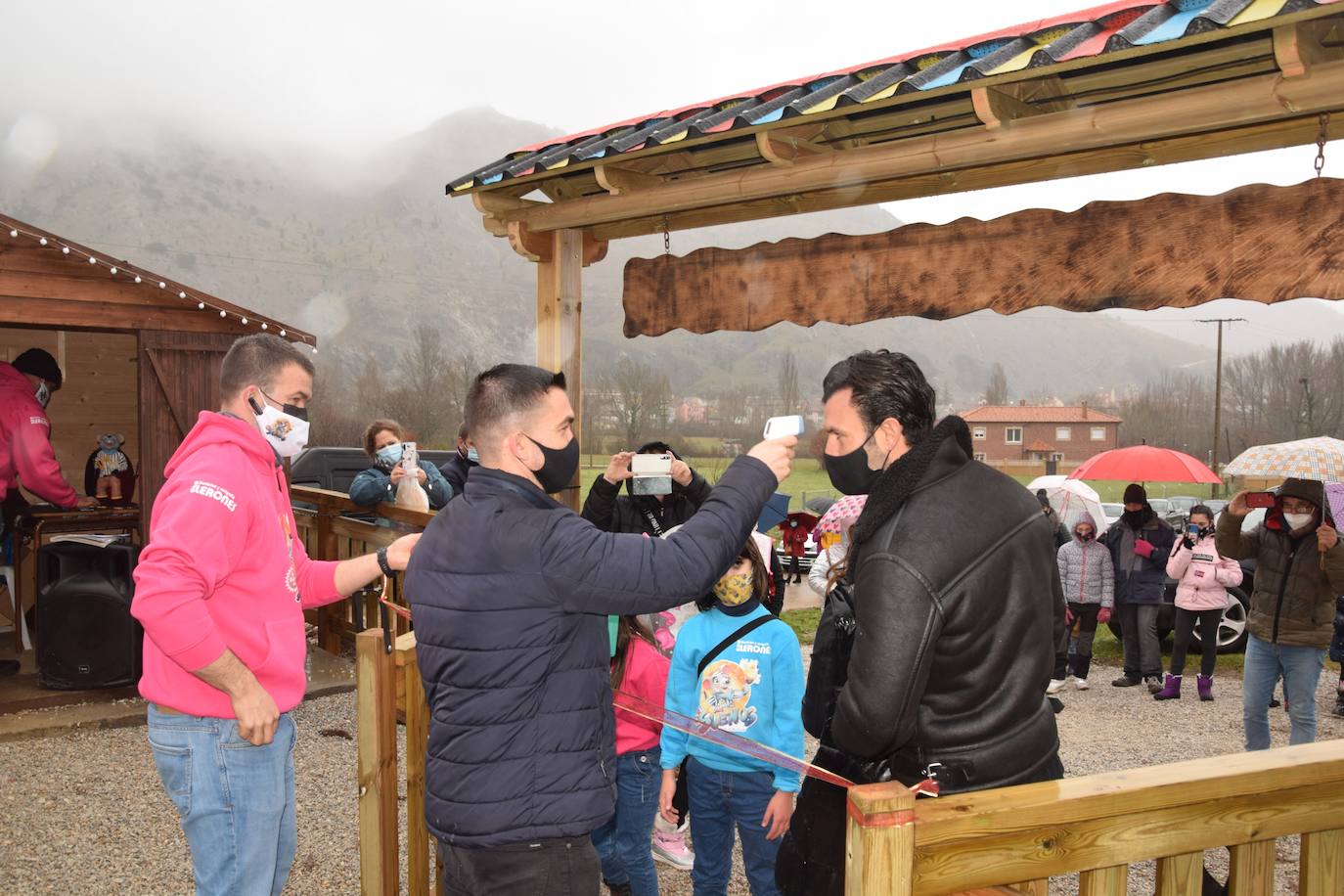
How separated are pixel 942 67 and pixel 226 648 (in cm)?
324

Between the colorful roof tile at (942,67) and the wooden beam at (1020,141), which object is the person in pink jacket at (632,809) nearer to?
the wooden beam at (1020,141)

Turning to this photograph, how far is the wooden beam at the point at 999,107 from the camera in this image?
3566mm

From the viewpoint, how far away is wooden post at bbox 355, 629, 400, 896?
3010mm

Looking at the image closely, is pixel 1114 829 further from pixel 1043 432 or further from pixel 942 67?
pixel 1043 432

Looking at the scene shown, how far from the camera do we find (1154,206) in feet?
11.9

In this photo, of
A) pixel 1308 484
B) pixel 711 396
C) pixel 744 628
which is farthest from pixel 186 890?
pixel 711 396

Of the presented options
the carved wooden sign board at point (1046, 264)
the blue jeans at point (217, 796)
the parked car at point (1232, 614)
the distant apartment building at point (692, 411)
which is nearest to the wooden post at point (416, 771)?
the blue jeans at point (217, 796)

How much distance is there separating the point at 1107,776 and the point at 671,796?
6.12 ft

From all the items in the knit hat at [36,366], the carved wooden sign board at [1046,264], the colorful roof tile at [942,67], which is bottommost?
the knit hat at [36,366]

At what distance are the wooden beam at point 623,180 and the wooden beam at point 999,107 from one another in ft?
5.87

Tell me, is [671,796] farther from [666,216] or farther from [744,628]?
[666,216]

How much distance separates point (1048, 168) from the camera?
13.2 feet

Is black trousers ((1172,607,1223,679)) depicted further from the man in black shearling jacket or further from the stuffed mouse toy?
the stuffed mouse toy

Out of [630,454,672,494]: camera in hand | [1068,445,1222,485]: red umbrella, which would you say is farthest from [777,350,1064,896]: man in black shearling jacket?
[1068,445,1222,485]: red umbrella
